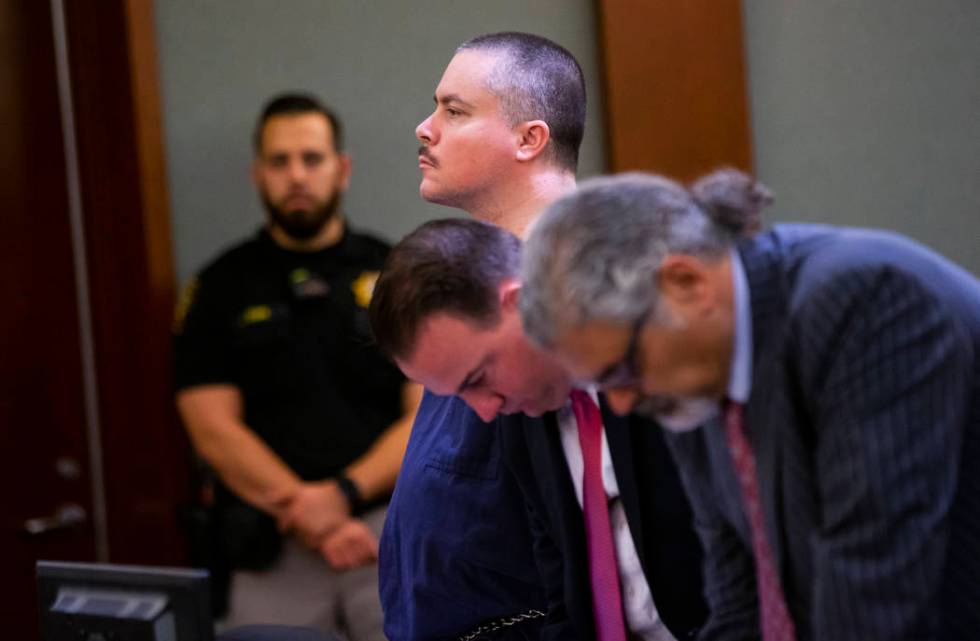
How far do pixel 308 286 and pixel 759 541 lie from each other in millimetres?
2028

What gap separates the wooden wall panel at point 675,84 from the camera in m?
3.21

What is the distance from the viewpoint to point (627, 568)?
158cm

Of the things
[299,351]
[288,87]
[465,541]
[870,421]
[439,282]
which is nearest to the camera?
[870,421]

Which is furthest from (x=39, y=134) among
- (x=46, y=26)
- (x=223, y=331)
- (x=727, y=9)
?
(x=727, y=9)

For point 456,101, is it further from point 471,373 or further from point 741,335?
point 741,335

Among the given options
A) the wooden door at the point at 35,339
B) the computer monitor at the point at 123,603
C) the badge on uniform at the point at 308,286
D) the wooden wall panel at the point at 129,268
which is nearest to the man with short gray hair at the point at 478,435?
the computer monitor at the point at 123,603

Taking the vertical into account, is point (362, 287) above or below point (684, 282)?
below

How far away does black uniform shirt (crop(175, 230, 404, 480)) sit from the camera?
3.13 meters

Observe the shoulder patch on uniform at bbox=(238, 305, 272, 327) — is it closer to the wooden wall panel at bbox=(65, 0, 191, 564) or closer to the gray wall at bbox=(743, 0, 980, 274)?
the wooden wall panel at bbox=(65, 0, 191, 564)

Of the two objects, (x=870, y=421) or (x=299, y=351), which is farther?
(x=299, y=351)

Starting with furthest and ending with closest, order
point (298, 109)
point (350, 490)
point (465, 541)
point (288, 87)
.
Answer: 1. point (288, 87)
2. point (298, 109)
3. point (350, 490)
4. point (465, 541)

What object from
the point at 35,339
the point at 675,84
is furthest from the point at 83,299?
the point at 675,84

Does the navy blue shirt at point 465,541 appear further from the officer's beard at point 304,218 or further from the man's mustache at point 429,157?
the officer's beard at point 304,218

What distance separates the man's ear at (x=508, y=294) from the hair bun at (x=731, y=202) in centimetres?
33
